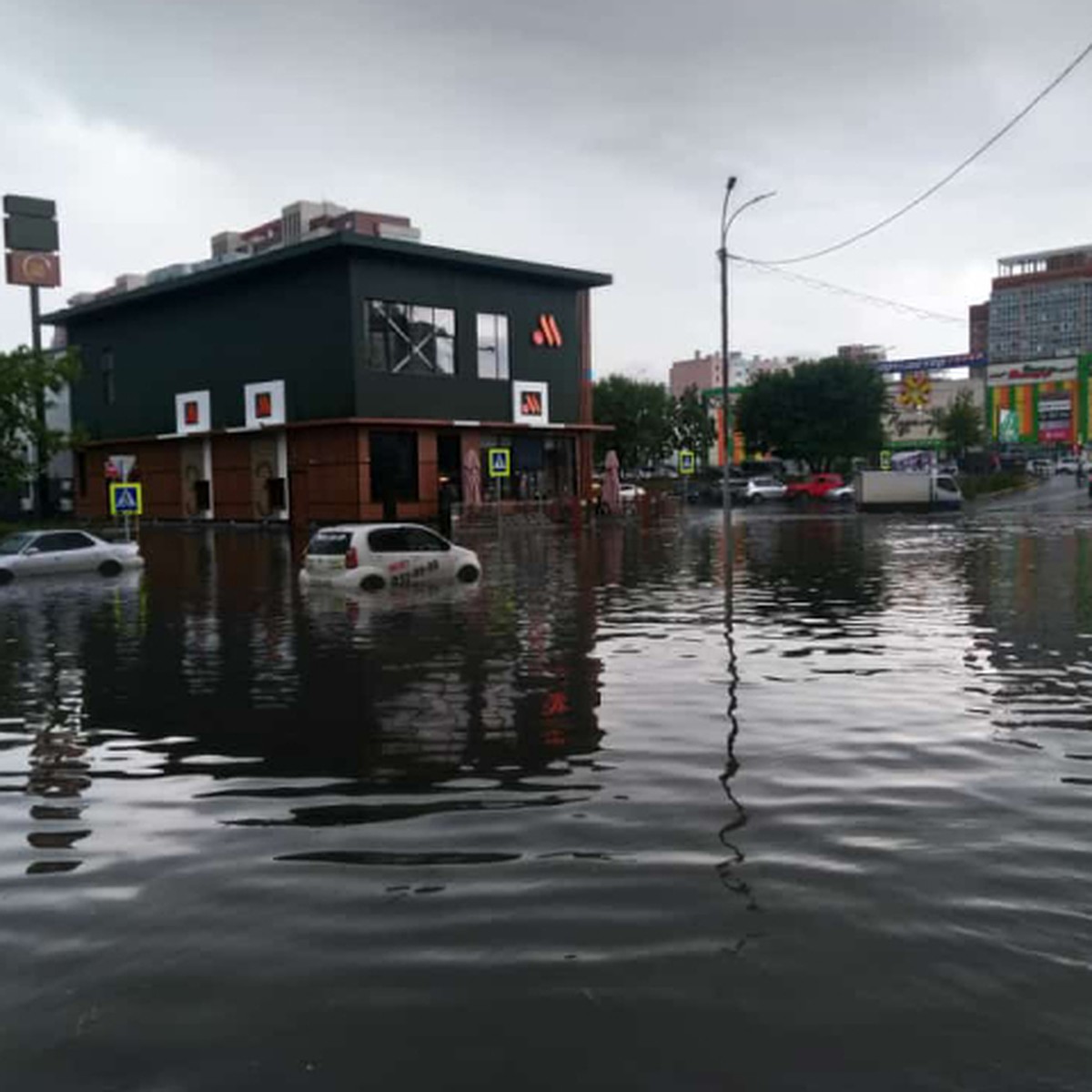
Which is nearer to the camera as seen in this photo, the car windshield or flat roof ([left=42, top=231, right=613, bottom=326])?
the car windshield

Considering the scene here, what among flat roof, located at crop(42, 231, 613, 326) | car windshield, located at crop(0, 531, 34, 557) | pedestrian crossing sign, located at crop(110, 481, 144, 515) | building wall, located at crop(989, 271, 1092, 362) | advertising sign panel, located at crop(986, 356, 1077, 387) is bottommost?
car windshield, located at crop(0, 531, 34, 557)

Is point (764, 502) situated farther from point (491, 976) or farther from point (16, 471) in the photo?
point (491, 976)

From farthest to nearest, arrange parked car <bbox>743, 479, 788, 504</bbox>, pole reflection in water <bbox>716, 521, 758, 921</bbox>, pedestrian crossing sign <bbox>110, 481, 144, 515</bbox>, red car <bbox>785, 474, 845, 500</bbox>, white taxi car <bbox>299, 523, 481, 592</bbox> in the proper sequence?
parked car <bbox>743, 479, 788, 504</bbox>, red car <bbox>785, 474, 845, 500</bbox>, pedestrian crossing sign <bbox>110, 481, 144, 515</bbox>, white taxi car <bbox>299, 523, 481, 592</bbox>, pole reflection in water <bbox>716, 521, 758, 921</bbox>

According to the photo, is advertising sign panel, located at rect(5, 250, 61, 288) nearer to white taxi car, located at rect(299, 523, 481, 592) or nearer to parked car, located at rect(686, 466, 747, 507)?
parked car, located at rect(686, 466, 747, 507)

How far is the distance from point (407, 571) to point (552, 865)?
15.1m

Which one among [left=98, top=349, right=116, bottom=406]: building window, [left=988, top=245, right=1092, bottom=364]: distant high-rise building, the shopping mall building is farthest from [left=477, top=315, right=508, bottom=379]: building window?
[left=988, top=245, right=1092, bottom=364]: distant high-rise building

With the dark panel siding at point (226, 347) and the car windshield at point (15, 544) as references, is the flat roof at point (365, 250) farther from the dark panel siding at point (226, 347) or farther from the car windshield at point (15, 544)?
the car windshield at point (15, 544)

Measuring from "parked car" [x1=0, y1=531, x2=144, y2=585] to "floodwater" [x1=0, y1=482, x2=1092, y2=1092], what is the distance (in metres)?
13.2

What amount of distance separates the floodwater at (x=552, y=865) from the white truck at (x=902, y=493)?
135 feet

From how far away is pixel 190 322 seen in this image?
5366 cm

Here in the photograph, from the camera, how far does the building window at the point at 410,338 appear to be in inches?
1827

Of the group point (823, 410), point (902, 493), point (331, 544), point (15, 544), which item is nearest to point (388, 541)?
point (331, 544)

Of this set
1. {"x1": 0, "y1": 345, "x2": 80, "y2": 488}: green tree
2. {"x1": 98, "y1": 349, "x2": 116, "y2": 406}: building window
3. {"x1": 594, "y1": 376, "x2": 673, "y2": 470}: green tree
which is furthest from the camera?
{"x1": 594, "y1": 376, "x2": 673, "y2": 470}: green tree

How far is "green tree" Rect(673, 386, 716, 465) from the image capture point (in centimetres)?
9400
